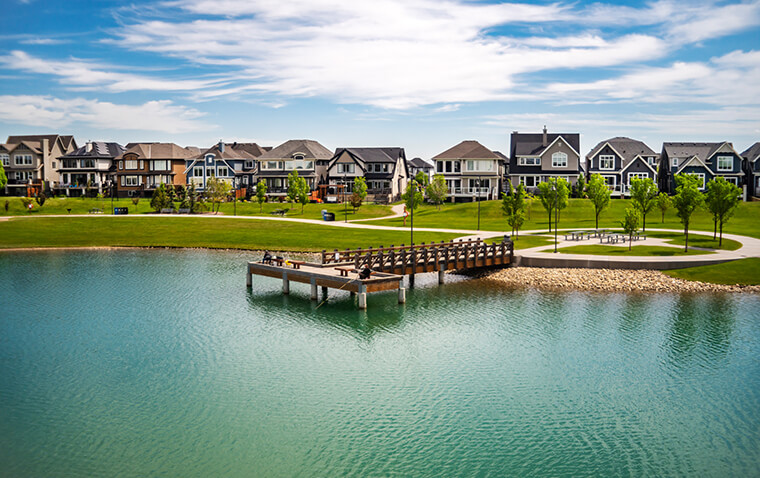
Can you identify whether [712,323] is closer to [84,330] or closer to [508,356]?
[508,356]

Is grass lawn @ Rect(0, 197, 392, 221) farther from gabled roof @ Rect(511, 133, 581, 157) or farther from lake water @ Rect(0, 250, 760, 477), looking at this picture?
lake water @ Rect(0, 250, 760, 477)

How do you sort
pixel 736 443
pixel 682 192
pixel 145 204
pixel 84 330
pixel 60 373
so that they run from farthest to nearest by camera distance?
pixel 145 204, pixel 682 192, pixel 84 330, pixel 60 373, pixel 736 443

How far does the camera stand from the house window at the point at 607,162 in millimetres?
109613

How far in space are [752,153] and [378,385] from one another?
105 m

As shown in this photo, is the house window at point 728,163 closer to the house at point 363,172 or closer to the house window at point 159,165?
the house at point 363,172

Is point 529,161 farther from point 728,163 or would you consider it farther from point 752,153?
point 752,153

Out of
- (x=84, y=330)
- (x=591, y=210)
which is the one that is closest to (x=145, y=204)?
(x=591, y=210)

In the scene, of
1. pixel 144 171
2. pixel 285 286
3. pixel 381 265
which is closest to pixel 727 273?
pixel 381 265

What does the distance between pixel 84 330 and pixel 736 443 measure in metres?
29.8

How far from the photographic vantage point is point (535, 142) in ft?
361

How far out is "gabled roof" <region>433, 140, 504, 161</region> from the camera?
357 ft

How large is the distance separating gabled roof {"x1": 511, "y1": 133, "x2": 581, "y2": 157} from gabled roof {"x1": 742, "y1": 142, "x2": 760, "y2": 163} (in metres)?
27.9

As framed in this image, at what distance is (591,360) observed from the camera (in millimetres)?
29750

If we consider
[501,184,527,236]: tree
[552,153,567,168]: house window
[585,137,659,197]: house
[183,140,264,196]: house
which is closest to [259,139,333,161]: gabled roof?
[183,140,264,196]: house
